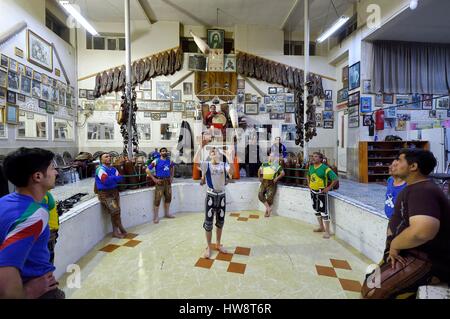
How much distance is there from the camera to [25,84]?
4805mm

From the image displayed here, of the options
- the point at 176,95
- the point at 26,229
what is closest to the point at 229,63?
the point at 176,95

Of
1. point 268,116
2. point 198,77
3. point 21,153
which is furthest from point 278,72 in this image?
point 21,153

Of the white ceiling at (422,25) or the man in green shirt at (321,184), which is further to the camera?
the white ceiling at (422,25)

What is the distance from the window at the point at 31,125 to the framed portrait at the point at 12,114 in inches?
4.7

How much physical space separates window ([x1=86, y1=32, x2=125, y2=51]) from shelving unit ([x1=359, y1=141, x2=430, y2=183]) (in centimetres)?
788

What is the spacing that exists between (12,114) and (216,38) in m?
5.67

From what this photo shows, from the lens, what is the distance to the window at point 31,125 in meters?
4.76

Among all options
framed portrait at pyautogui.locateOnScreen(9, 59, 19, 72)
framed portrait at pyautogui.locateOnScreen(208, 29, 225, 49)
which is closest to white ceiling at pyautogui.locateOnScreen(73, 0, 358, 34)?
framed portrait at pyautogui.locateOnScreen(208, 29, 225, 49)

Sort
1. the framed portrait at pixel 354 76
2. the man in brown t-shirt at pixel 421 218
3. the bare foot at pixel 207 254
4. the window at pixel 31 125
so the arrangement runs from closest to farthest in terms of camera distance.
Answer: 1. the man in brown t-shirt at pixel 421 218
2. the bare foot at pixel 207 254
3. the window at pixel 31 125
4. the framed portrait at pixel 354 76

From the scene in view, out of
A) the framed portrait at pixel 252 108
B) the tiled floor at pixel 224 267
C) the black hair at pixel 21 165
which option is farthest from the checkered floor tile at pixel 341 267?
the framed portrait at pixel 252 108

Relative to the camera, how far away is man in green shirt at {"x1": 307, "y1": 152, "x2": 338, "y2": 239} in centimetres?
344

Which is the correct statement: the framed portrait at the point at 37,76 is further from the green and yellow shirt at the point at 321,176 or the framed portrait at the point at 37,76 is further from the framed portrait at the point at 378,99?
A: the framed portrait at the point at 378,99

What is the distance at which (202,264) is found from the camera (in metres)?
2.61

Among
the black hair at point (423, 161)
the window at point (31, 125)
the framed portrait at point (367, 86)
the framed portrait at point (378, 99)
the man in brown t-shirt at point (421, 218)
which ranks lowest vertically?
the man in brown t-shirt at point (421, 218)
